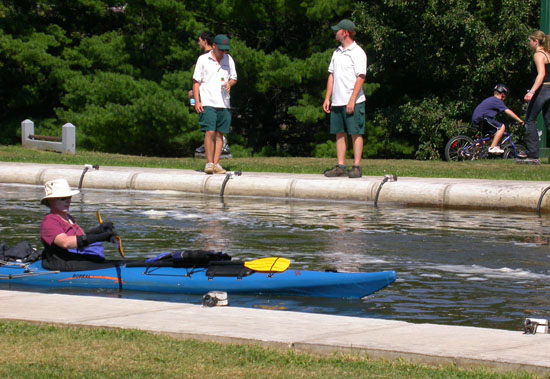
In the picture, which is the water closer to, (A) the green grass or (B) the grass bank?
(A) the green grass

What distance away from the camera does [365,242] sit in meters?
11.7

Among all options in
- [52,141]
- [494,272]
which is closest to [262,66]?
[52,141]

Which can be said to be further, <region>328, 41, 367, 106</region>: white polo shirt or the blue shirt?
the blue shirt

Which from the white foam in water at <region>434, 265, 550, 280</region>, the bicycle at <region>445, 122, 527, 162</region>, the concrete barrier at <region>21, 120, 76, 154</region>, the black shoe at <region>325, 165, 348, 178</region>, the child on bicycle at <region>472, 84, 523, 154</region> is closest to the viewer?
the white foam in water at <region>434, 265, 550, 280</region>

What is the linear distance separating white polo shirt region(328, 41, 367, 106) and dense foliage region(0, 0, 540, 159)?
442 inches

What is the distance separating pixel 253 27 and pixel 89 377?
88.6 feet

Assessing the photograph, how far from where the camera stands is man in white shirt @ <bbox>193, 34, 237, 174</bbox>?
682 inches

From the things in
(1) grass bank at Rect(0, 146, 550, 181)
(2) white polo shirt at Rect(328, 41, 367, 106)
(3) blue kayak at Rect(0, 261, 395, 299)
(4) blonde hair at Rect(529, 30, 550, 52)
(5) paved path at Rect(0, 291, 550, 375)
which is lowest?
(3) blue kayak at Rect(0, 261, 395, 299)

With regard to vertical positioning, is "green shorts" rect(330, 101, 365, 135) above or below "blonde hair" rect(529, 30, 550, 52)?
below

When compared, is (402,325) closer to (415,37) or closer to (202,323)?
(202,323)

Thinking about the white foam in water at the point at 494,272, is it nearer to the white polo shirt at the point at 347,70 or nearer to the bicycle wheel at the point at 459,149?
the white polo shirt at the point at 347,70

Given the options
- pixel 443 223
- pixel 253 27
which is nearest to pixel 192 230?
pixel 443 223

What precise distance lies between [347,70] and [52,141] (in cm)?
1465

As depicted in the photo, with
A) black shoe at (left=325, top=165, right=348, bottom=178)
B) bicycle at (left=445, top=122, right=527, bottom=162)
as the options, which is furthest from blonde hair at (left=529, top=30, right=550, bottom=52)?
black shoe at (left=325, top=165, right=348, bottom=178)
